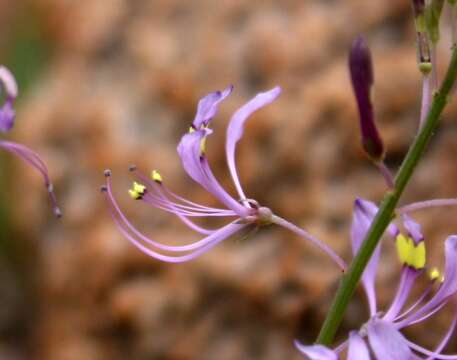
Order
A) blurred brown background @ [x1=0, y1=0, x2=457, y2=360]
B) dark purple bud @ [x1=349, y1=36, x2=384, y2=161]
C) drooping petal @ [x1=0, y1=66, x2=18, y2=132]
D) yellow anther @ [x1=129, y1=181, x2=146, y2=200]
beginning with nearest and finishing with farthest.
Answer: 1. dark purple bud @ [x1=349, y1=36, x2=384, y2=161]
2. drooping petal @ [x1=0, y1=66, x2=18, y2=132]
3. yellow anther @ [x1=129, y1=181, x2=146, y2=200]
4. blurred brown background @ [x1=0, y1=0, x2=457, y2=360]

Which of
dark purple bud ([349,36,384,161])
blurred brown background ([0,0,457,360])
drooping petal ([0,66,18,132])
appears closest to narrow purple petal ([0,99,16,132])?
drooping petal ([0,66,18,132])

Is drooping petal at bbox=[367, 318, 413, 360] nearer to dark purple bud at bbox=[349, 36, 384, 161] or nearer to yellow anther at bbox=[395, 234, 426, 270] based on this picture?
yellow anther at bbox=[395, 234, 426, 270]

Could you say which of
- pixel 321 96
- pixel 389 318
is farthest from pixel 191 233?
pixel 389 318

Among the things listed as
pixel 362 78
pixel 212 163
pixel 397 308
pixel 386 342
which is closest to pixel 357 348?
pixel 386 342

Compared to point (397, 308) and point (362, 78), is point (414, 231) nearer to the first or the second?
point (397, 308)

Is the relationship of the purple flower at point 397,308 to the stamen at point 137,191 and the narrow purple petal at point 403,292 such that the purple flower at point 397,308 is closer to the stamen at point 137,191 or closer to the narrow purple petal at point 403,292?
the narrow purple petal at point 403,292

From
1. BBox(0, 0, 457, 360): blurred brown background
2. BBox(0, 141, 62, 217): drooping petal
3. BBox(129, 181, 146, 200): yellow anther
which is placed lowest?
BBox(0, 0, 457, 360): blurred brown background

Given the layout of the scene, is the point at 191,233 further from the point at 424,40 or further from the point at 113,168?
the point at 424,40

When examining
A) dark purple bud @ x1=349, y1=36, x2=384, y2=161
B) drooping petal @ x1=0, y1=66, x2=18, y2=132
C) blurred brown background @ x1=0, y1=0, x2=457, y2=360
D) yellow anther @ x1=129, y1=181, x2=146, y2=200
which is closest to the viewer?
dark purple bud @ x1=349, y1=36, x2=384, y2=161
